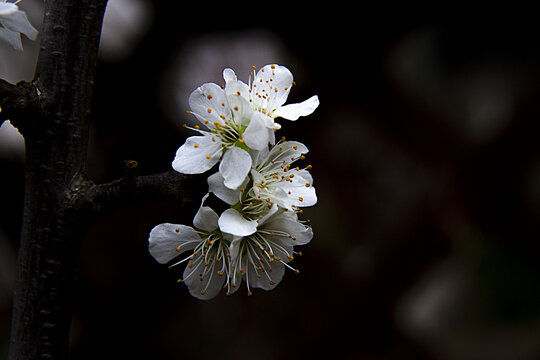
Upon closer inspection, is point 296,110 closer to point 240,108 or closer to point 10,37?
point 240,108

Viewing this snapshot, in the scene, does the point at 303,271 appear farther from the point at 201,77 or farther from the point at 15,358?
the point at 15,358

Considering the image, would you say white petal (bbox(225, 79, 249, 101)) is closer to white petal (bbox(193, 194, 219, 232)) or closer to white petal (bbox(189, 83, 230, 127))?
→ white petal (bbox(189, 83, 230, 127))

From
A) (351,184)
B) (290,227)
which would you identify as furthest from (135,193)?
(351,184)

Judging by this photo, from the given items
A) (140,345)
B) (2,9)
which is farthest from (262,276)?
(140,345)

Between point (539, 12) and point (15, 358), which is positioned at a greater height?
point (539, 12)

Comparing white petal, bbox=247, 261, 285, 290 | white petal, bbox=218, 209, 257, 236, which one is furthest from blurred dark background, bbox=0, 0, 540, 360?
white petal, bbox=218, 209, 257, 236

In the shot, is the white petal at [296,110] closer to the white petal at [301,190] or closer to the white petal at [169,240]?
the white petal at [301,190]

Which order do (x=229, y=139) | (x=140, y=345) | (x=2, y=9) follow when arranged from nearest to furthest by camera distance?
(x=2, y=9) < (x=229, y=139) < (x=140, y=345)
